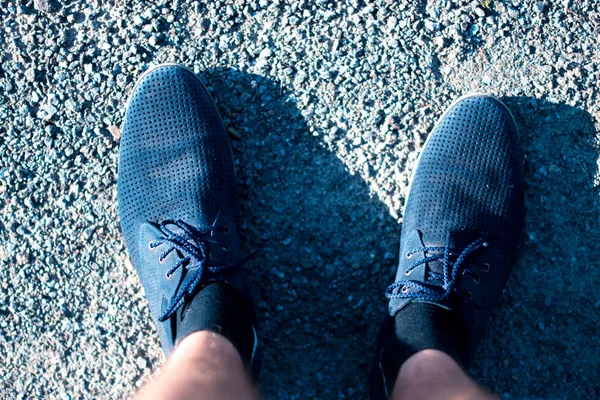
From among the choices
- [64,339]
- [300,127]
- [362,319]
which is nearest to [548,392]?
[362,319]

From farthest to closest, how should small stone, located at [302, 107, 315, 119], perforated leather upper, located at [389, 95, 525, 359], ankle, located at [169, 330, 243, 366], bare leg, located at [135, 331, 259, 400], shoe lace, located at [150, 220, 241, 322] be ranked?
small stone, located at [302, 107, 315, 119] < perforated leather upper, located at [389, 95, 525, 359] < shoe lace, located at [150, 220, 241, 322] < ankle, located at [169, 330, 243, 366] < bare leg, located at [135, 331, 259, 400]

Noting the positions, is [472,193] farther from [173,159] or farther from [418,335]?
[173,159]

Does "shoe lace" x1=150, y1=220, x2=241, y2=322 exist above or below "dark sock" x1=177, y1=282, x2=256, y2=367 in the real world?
above

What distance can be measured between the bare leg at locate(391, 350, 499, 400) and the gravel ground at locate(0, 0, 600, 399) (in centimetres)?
32

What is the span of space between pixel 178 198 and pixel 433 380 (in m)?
1.00

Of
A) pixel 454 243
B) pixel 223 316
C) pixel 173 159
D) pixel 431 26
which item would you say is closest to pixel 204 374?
pixel 223 316

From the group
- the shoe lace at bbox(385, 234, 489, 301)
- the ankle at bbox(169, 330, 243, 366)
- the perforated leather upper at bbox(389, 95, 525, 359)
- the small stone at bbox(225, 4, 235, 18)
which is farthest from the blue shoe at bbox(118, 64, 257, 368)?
the perforated leather upper at bbox(389, 95, 525, 359)

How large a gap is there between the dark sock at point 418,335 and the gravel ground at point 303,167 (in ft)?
0.61

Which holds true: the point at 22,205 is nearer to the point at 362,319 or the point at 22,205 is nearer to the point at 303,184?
the point at 303,184

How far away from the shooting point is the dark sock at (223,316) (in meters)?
1.67

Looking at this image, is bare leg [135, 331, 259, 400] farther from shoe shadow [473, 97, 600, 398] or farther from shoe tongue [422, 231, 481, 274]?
shoe shadow [473, 97, 600, 398]

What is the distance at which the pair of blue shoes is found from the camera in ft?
5.94

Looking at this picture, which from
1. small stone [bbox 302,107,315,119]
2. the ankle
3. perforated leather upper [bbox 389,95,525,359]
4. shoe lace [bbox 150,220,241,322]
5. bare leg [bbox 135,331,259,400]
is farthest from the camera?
small stone [bbox 302,107,315,119]

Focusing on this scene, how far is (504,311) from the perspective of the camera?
1.93 m
